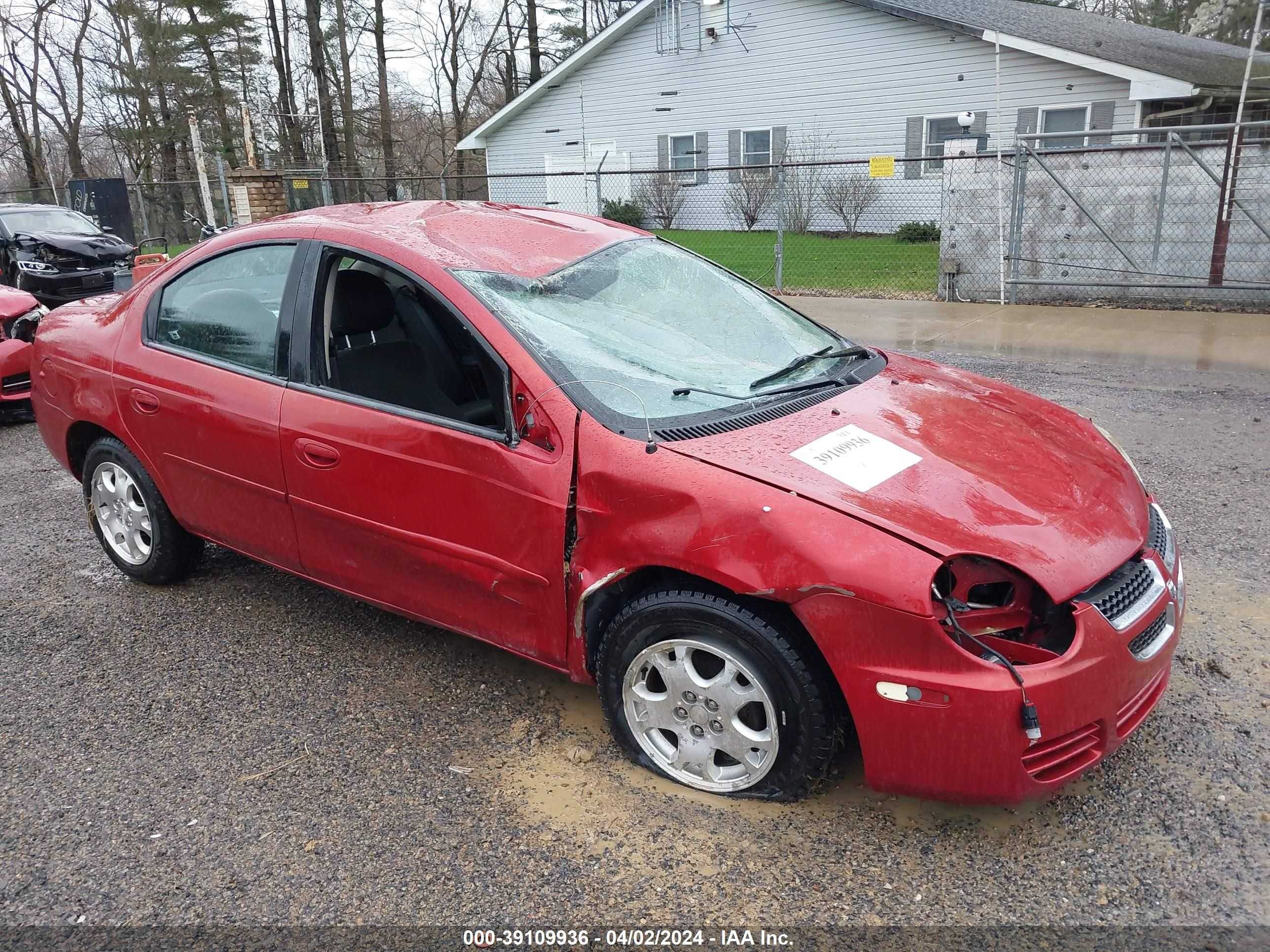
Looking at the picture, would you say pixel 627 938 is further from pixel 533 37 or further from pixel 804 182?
pixel 533 37

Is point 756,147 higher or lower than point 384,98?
lower

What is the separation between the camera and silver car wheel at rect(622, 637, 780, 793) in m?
2.55

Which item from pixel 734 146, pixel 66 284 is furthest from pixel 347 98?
pixel 66 284

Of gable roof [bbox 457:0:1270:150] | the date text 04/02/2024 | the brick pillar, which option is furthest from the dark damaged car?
gable roof [bbox 457:0:1270:150]

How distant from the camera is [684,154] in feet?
75.8

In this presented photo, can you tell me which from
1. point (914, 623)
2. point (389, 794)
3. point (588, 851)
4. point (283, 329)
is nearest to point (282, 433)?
point (283, 329)

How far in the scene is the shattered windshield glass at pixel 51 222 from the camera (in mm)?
12680

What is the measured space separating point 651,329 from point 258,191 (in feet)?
45.7

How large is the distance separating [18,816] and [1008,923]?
276cm

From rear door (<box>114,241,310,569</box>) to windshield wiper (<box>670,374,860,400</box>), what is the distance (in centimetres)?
146

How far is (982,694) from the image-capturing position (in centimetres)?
223

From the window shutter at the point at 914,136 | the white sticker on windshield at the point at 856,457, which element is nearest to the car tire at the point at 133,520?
the white sticker on windshield at the point at 856,457

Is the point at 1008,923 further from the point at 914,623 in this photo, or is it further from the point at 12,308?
the point at 12,308

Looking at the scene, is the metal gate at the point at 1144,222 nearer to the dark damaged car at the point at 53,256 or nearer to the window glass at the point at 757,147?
the window glass at the point at 757,147
